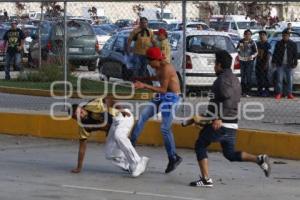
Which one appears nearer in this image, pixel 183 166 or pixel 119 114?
pixel 119 114

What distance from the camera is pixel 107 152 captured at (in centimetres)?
1071

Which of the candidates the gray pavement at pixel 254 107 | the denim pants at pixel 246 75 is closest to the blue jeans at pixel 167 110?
the gray pavement at pixel 254 107

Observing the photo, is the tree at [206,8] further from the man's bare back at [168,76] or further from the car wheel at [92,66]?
the man's bare back at [168,76]

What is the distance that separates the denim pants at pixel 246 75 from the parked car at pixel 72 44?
4.13 meters

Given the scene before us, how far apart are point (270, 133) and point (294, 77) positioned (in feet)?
28.4

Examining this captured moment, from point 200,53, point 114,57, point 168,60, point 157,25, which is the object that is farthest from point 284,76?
point 157,25

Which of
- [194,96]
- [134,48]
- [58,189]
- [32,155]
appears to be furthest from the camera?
[134,48]

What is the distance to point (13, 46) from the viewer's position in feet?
77.8

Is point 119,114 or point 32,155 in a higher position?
point 119,114

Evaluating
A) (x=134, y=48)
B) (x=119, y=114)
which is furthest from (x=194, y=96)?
(x=119, y=114)

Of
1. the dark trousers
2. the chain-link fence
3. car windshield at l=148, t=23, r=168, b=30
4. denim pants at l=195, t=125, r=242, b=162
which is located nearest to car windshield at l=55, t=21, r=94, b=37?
the chain-link fence

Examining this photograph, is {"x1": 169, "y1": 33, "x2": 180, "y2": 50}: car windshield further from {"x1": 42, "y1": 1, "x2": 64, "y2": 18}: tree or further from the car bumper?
{"x1": 42, "y1": 1, "x2": 64, "y2": 18}: tree

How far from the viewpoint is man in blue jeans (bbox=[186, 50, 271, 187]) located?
981 cm

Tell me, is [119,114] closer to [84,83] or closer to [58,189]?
[58,189]
